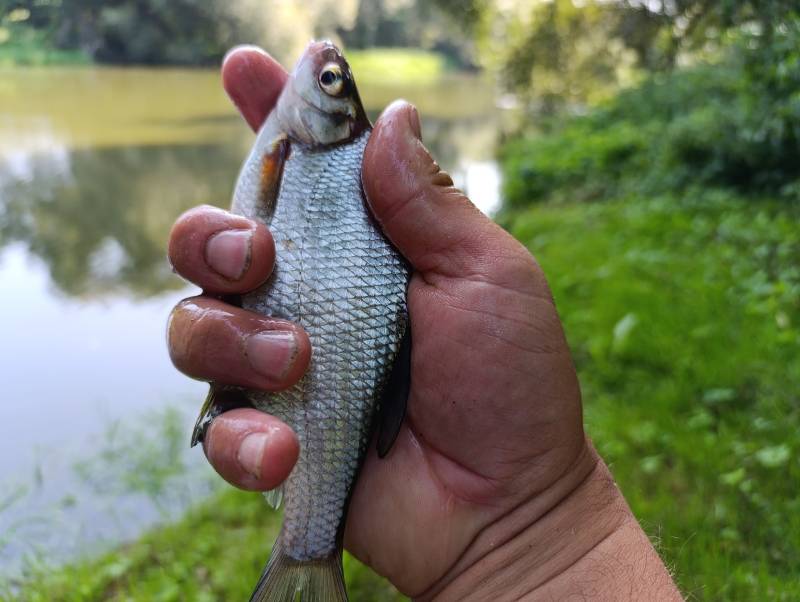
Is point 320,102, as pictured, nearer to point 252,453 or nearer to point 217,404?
point 217,404

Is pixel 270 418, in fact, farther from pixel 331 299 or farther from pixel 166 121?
pixel 166 121

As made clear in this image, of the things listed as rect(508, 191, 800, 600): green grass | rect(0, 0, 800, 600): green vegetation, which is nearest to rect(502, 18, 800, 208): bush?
rect(0, 0, 800, 600): green vegetation

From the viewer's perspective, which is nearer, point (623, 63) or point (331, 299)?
point (331, 299)

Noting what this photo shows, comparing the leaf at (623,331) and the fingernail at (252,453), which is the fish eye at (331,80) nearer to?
the fingernail at (252,453)

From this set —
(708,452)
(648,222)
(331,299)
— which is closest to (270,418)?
(331,299)

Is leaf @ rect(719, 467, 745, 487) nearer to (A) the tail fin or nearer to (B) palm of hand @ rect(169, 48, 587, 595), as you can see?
(B) palm of hand @ rect(169, 48, 587, 595)

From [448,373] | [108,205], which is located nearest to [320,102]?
[448,373]

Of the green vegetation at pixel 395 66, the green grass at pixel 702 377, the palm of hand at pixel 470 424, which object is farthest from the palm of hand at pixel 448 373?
the green vegetation at pixel 395 66
